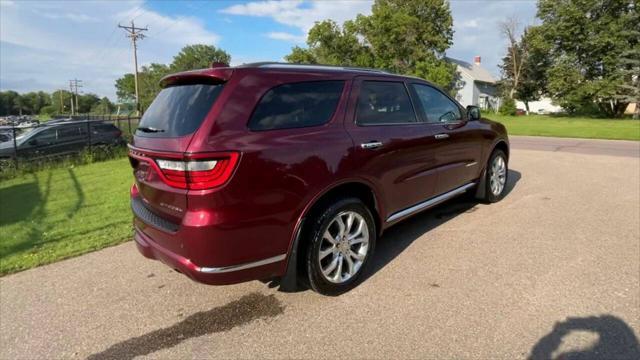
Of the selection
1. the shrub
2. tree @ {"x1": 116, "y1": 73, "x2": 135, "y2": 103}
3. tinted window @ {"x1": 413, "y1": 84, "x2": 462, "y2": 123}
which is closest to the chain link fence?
tinted window @ {"x1": 413, "y1": 84, "x2": 462, "y2": 123}

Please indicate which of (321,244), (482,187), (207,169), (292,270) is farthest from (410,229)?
(207,169)

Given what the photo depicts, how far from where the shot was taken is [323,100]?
314cm

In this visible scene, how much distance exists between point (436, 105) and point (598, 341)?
9.11 feet

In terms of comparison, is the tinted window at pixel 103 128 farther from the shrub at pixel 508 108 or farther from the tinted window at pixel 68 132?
the shrub at pixel 508 108

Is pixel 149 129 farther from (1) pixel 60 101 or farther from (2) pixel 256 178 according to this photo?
(1) pixel 60 101

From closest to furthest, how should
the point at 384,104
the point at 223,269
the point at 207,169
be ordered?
the point at 207,169, the point at 223,269, the point at 384,104

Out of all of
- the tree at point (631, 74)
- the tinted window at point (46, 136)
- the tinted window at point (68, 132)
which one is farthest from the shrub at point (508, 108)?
the tinted window at point (46, 136)

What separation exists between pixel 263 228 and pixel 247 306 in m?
0.86

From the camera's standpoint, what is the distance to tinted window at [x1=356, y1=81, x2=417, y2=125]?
135 inches

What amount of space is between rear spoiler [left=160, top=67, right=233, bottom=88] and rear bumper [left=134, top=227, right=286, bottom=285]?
125 cm

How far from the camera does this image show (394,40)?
4288 cm

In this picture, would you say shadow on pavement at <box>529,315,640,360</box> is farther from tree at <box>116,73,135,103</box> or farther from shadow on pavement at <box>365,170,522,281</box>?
tree at <box>116,73,135,103</box>

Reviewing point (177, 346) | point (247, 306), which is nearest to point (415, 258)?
point (247, 306)

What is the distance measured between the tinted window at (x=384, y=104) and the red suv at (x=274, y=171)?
0.01 meters
